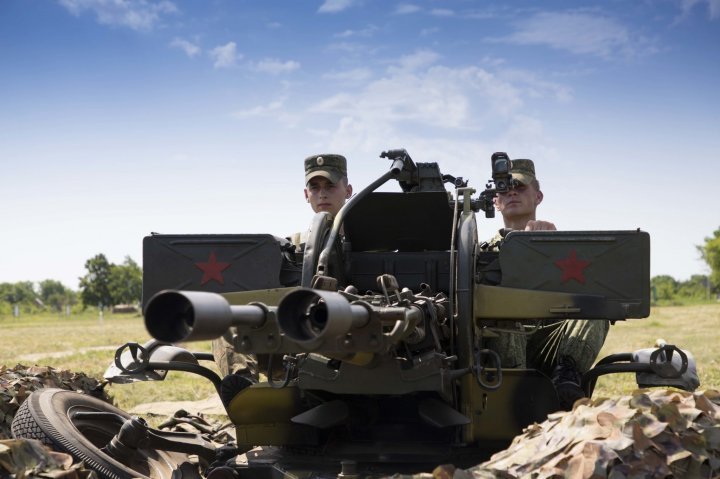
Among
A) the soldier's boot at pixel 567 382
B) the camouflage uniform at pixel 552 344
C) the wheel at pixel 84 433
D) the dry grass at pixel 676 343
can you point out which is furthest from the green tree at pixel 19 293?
the soldier's boot at pixel 567 382

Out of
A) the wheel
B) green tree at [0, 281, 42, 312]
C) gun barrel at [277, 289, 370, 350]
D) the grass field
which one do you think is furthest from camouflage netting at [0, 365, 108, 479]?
green tree at [0, 281, 42, 312]

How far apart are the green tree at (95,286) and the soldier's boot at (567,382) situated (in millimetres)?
81512

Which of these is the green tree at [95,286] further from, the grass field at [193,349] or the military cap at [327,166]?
the military cap at [327,166]

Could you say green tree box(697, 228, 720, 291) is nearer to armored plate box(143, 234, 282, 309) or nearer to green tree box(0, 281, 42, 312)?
green tree box(0, 281, 42, 312)

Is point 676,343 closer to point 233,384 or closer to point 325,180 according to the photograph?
point 325,180

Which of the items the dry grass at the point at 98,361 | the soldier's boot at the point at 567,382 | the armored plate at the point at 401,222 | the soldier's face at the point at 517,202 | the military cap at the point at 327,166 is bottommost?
the dry grass at the point at 98,361

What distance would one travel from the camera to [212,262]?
22.2ft

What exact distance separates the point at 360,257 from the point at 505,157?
131 cm

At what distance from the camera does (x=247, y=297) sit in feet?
21.5

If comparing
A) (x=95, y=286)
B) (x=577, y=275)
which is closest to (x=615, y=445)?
(x=577, y=275)

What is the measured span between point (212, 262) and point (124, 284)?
84298 mm

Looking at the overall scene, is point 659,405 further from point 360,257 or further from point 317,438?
point 360,257

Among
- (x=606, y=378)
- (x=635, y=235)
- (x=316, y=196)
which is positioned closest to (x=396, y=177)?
(x=635, y=235)

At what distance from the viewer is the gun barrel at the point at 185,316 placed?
3.82 m
